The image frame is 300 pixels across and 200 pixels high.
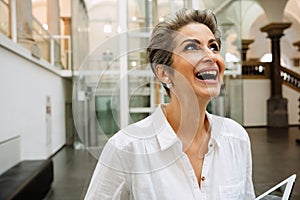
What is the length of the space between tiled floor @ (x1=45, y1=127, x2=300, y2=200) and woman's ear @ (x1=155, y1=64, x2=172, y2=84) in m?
1.81

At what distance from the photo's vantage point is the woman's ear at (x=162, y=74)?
0.94 metres

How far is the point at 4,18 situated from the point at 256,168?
3998 mm

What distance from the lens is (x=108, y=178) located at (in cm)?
85

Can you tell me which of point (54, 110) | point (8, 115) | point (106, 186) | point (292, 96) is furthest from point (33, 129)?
point (292, 96)

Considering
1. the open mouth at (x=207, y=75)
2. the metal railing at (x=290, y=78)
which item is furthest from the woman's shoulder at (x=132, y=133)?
the metal railing at (x=290, y=78)

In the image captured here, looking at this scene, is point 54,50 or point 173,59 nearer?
point 173,59

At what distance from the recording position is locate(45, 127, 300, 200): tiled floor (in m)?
3.60

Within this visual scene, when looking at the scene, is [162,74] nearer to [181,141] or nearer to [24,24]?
[181,141]

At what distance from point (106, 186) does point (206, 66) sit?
0.41 meters

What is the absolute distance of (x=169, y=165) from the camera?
913 millimetres

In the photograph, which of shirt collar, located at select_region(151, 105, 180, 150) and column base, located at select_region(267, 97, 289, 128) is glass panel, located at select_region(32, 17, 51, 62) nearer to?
shirt collar, located at select_region(151, 105, 180, 150)

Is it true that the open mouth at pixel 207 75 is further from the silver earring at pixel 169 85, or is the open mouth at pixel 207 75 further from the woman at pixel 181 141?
Answer: the silver earring at pixel 169 85

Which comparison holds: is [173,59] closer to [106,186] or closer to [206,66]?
[206,66]

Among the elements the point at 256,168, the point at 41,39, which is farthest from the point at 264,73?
the point at 41,39
